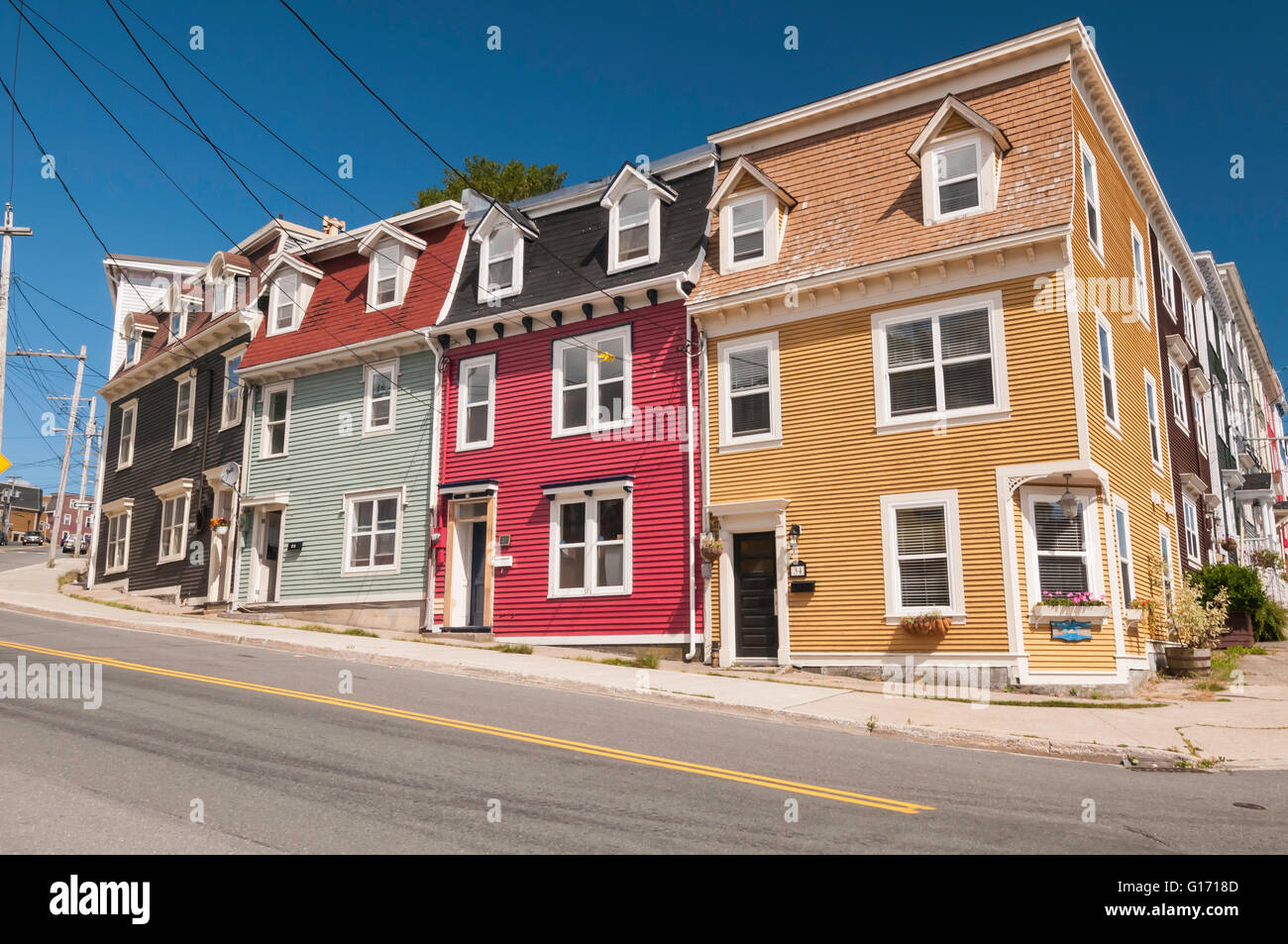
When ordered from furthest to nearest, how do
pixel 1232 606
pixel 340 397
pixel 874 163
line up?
pixel 340 397 < pixel 1232 606 < pixel 874 163

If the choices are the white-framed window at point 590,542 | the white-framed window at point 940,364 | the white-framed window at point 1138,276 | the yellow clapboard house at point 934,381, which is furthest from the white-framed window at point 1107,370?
the white-framed window at point 590,542

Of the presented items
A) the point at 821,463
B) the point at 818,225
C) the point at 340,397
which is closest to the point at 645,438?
the point at 821,463

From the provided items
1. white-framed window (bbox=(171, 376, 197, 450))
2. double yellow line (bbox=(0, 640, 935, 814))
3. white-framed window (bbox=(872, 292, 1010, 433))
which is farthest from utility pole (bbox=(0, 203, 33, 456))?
white-framed window (bbox=(872, 292, 1010, 433))

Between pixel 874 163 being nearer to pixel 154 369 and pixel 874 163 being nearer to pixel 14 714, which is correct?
pixel 14 714

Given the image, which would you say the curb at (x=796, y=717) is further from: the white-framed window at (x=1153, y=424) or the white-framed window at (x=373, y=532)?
the white-framed window at (x=1153, y=424)

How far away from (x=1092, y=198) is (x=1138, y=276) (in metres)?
4.03

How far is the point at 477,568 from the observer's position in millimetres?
22672

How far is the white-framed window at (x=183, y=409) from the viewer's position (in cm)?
3070

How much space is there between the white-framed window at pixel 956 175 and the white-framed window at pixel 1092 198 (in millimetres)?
2154

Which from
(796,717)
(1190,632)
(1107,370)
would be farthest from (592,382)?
(1190,632)

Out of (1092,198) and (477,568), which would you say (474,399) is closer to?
(477,568)

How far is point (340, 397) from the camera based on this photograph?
82.6 ft

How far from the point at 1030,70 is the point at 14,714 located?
697 inches

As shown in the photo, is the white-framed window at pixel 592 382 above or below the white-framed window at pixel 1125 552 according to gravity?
above
